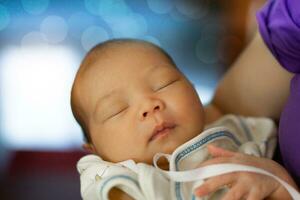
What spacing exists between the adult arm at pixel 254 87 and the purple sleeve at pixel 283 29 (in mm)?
119

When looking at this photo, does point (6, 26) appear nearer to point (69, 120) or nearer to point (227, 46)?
point (69, 120)

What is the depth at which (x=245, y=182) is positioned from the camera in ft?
1.72

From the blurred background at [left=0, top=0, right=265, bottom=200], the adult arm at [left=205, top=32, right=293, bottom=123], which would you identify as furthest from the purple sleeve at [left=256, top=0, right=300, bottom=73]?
the blurred background at [left=0, top=0, right=265, bottom=200]

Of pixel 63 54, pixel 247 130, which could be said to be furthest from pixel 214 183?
pixel 63 54

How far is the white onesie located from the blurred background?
378 millimetres

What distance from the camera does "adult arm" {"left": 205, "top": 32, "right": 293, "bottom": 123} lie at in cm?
77

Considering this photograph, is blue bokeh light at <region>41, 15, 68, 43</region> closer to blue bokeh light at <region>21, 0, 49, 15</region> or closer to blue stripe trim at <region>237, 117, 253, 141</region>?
blue bokeh light at <region>21, 0, 49, 15</region>

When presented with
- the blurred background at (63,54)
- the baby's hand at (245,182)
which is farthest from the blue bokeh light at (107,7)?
the baby's hand at (245,182)

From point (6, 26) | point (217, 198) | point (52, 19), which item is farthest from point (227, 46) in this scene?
point (217, 198)

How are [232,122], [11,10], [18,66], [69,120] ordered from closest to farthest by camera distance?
[232,122]
[69,120]
[18,66]
[11,10]

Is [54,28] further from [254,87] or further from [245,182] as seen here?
[245,182]

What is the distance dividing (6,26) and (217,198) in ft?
3.41

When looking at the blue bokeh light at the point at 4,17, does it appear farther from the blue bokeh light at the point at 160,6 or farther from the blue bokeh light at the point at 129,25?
the blue bokeh light at the point at 160,6

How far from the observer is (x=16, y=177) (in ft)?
3.50
